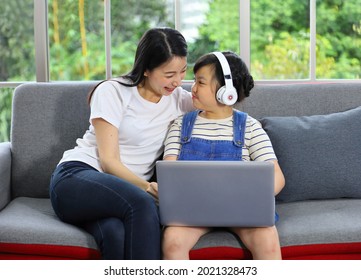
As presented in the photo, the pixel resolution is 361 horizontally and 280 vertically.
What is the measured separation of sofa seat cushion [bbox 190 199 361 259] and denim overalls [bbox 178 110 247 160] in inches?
12.0

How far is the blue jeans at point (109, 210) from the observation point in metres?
2.20

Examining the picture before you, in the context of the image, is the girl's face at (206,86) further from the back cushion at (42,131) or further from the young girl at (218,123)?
the back cushion at (42,131)

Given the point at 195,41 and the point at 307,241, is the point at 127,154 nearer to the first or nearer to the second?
the point at 307,241

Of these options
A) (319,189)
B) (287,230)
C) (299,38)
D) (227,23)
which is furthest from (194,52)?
(287,230)

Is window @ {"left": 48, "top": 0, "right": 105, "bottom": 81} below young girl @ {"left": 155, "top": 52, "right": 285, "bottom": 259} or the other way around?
the other way around

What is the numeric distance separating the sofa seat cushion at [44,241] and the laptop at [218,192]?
13.5 inches

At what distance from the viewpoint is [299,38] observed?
3502 mm

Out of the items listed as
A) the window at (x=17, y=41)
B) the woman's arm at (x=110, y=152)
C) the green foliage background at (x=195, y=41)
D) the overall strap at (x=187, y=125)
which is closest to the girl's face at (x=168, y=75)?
the overall strap at (x=187, y=125)

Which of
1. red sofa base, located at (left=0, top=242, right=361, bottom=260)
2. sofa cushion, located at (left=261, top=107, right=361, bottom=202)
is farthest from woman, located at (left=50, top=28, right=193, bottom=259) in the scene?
sofa cushion, located at (left=261, top=107, right=361, bottom=202)

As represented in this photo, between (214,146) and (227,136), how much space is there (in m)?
0.06

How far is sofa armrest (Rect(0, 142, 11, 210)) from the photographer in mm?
2746

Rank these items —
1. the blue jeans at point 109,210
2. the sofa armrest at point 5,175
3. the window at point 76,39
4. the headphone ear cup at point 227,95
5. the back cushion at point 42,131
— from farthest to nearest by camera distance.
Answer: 1. the window at point 76,39
2. the back cushion at point 42,131
3. the sofa armrest at point 5,175
4. the headphone ear cup at point 227,95
5. the blue jeans at point 109,210

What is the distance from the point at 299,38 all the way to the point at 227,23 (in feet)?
1.26

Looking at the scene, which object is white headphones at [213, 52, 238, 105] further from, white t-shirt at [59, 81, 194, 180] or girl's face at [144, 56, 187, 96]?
white t-shirt at [59, 81, 194, 180]
